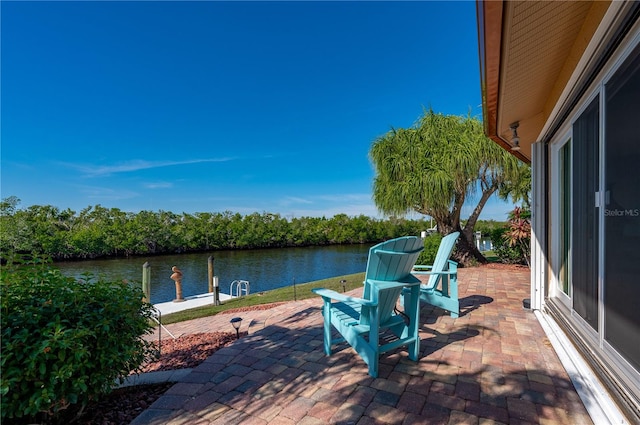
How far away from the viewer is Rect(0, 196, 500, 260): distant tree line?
86.4 feet

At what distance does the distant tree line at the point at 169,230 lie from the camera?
2634 centimetres

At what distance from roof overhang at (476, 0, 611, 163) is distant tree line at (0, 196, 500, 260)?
788 inches

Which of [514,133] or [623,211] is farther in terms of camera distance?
[514,133]

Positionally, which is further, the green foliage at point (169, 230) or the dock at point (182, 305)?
the green foliage at point (169, 230)

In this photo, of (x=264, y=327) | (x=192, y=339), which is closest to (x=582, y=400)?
(x=264, y=327)

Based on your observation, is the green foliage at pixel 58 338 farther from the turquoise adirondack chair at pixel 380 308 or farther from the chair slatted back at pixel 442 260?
the chair slatted back at pixel 442 260

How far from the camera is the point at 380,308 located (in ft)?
6.95

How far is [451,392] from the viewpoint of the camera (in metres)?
1.83

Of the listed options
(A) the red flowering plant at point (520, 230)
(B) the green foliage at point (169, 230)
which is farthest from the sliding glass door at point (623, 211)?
(B) the green foliage at point (169, 230)

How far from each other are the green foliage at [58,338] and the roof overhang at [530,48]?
2691mm

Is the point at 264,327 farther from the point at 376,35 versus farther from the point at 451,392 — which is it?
the point at 376,35

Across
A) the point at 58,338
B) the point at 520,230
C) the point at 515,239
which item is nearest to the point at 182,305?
the point at 58,338

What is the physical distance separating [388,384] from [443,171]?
24.3ft

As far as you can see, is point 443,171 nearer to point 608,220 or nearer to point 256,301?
point 256,301
